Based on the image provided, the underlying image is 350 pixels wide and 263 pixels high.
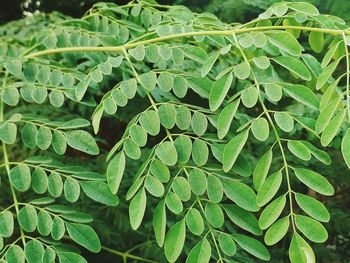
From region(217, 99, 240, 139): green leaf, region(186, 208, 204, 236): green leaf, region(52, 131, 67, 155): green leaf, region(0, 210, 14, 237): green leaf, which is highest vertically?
region(217, 99, 240, 139): green leaf

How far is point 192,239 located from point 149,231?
0.70 feet

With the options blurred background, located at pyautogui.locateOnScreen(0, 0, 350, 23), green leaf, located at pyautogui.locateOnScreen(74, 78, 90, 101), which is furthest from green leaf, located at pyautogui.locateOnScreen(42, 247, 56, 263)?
blurred background, located at pyautogui.locateOnScreen(0, 0, 350, 23)

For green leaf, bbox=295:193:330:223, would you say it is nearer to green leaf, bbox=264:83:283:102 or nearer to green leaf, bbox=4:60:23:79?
→ green leaf, bbox=264:83:283:102

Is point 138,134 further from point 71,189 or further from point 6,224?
point 6,224

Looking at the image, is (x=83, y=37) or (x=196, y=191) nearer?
(x=196, y=191)

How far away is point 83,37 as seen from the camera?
1.39 meters

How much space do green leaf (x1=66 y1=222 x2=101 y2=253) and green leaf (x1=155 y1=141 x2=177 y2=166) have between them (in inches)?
7.8

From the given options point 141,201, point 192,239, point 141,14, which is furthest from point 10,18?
point 141,201

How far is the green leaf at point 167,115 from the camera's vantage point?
0.95m

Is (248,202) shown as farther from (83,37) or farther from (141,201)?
(83,37)

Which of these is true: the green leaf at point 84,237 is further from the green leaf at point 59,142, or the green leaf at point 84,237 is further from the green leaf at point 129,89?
the green leaf at point 129,89

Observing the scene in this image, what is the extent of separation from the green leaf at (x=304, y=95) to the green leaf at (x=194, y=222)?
0.26m

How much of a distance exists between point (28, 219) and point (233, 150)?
0.40 metres

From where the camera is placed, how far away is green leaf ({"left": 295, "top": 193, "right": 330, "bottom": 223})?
2.70 ft
